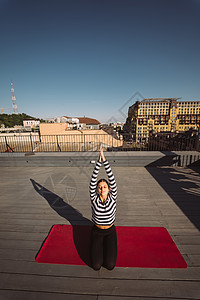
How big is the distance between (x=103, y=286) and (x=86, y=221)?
3.86 ft

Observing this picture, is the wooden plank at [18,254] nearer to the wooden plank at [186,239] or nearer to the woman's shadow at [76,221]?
the woman's shadow at [76,221]

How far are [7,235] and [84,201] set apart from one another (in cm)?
165

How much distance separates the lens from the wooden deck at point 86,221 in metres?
1.54

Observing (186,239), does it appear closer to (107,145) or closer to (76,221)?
(76,221)

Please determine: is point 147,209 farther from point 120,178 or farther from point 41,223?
point 41,223

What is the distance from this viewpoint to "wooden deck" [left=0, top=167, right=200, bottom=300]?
1.54m

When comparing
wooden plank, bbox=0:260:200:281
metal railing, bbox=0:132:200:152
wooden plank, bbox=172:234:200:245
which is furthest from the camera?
metal railing, bbox=0:132:200:152

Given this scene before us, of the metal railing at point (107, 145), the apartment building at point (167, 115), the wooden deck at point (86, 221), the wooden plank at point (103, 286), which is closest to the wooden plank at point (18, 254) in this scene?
the wooden deck at point (86, 221)

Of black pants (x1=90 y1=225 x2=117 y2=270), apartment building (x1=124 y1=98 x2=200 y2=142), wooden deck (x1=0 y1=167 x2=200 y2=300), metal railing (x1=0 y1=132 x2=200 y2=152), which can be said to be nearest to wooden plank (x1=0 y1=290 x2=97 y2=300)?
wooden deck (x1=0 y1=167 x2=200 y2=300)

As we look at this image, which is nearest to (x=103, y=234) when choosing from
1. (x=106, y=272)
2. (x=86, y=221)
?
(x=106, y=272)

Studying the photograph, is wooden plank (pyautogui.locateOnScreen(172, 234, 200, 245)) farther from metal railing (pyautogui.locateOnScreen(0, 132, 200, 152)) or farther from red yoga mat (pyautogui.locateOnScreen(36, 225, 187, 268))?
→ metal railing (pyautogui.locateOnScreen(0, 132, 200, 152))

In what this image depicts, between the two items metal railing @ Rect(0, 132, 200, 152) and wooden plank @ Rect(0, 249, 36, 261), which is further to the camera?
metal railing @ Rect(0, 132, 200, 152)

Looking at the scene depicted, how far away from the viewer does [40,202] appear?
3389 mm

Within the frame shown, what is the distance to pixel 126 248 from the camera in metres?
2.00
